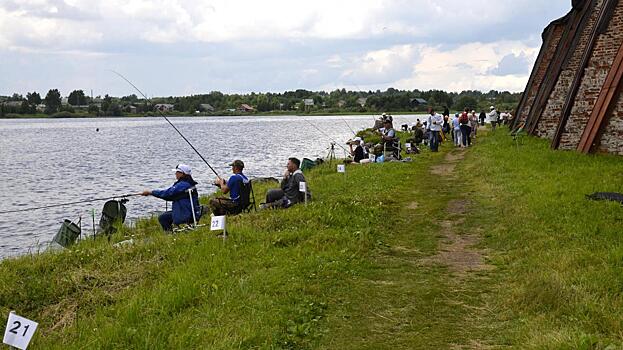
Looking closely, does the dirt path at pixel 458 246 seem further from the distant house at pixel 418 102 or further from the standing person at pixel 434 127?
the distant house at pixel 418 102

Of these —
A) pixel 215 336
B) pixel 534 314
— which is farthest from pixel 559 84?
pixel 215 336

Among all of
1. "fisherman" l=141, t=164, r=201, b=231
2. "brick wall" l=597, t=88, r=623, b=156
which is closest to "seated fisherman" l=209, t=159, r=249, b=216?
"fisherman" l=141, t=164, r=201, b=231

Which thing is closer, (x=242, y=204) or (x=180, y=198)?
(x=180, y=198)

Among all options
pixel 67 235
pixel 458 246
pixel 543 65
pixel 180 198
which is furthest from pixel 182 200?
pixel 543 65

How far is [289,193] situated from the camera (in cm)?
1346

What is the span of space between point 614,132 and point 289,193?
8397 millimetres

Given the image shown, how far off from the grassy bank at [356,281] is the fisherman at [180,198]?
104 centimetres

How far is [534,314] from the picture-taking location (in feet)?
21.3

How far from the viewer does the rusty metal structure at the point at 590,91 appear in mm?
16188

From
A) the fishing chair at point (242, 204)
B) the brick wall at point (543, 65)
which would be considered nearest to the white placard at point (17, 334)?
the fishing chair at point (242, 204)

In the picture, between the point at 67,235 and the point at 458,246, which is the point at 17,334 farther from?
the point at 67,235

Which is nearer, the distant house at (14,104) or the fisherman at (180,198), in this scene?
the fisherman at (180,198)

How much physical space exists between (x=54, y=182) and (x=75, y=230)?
1518cm

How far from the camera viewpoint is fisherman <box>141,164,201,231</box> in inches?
477
